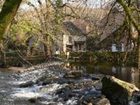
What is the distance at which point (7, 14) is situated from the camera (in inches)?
176

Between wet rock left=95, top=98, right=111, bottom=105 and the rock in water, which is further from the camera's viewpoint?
wet rock left=95, top=98, right=111, bottom=105

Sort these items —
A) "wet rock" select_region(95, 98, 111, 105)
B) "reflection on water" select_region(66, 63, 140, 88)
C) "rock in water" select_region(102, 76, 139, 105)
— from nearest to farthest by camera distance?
"rock in water" select_region(102, 76, 139, 105) < "wet rock" select_region(95, 98, 111, 105) < "reflection on water" select_region(66, 63, 140, 88)

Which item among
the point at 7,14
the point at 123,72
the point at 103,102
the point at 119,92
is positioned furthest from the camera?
the point at 123,72

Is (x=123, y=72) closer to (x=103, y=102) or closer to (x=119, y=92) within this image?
(x=103, y=102)

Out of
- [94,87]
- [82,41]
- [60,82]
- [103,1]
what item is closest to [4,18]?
[103,1]

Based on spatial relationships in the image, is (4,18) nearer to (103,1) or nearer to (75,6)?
(75,6)

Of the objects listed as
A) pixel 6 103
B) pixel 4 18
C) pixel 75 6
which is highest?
pixel 75 6

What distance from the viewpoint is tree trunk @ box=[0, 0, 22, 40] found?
173 inches

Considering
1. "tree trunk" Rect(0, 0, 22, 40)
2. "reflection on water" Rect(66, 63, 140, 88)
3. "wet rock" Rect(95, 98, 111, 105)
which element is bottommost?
"wet rock" Rect(95, 98, 111, 105)

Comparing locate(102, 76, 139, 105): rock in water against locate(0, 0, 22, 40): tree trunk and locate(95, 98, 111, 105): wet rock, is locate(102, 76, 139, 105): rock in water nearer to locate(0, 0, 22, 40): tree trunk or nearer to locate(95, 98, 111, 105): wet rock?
locate(95, 98, 111, 105): wet rock

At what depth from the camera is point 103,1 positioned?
56.1 feet

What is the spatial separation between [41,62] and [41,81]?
813 inches

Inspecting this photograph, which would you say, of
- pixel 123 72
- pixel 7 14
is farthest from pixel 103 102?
pixel 123 72

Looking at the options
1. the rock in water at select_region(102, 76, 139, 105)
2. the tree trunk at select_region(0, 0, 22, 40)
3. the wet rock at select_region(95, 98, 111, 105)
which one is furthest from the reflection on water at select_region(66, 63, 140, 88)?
the tree trunk at select_region(0, 0, 22, 40)
